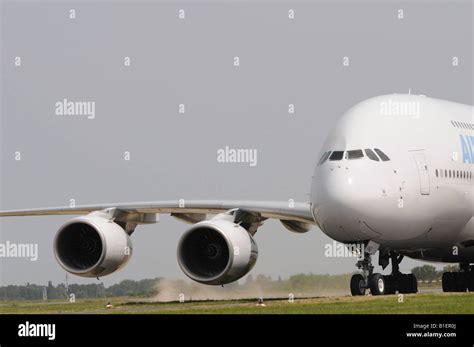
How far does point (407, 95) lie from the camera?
29312 millimetres

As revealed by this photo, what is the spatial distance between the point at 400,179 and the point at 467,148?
4.49 m

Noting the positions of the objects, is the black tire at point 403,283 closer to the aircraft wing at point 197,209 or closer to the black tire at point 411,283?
the black tire at point 411,283

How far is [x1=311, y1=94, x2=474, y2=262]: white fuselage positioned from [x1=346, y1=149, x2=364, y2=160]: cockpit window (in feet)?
0.07

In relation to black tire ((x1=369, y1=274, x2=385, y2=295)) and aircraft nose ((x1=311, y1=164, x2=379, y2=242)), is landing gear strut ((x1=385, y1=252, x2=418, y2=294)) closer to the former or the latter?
black tire ((x1=369, y1=274, x2=385, y2=295))

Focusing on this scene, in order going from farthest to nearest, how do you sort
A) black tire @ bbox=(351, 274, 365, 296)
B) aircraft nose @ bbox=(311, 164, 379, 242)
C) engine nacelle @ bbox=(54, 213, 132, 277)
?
engine nacelle @ bbox=(54, 213, 132, 277)
black tire @ bbox=(351, 274, 365, 296)
aircraft nose @ bbox=(311, 164, 379, 242)

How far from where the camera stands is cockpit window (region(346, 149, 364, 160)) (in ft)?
85.0

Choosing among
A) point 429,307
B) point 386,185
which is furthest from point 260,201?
point 429,307

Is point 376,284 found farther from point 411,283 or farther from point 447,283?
point 447,283

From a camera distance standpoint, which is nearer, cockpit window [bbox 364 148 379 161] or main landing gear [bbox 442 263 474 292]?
cockpit window [bbox 364 148 379 161]

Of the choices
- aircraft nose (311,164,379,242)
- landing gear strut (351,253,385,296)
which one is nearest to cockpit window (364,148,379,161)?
aircraft nose (311,164,379,242)

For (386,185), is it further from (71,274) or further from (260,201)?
(71,274)

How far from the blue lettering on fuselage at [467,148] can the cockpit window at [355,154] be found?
14.9 ft

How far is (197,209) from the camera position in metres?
31.7

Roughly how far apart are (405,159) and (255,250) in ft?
17.7
